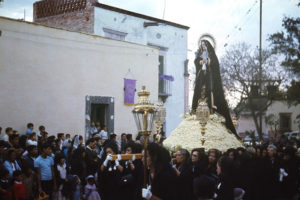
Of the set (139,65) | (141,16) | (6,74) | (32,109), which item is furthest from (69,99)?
(141,16)

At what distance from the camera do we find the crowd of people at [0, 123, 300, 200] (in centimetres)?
559

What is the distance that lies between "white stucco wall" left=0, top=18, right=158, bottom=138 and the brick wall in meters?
2.94

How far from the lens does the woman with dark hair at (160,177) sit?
5320 mm

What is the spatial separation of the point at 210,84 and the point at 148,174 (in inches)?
230

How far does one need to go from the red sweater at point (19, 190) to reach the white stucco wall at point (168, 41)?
12664mm

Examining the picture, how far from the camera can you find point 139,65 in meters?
19.2

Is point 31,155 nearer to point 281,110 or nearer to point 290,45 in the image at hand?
point 290,45

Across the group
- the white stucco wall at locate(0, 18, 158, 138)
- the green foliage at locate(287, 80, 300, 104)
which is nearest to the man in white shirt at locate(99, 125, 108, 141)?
the white stucco wall at locate(0, 18, 158, 138)

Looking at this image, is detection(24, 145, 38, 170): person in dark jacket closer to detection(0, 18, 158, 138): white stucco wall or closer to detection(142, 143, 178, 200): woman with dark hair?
detection(0, 18, 158, 138): white stucco wall

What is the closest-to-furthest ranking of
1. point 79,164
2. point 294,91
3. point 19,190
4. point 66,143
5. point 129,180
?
1. point 129,180
2. point 19,190
3. point 79,164
4. point 66,143
5. point 294,91

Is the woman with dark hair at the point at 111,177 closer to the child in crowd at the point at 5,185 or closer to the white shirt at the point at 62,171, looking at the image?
the child in crowd at the point at 5,185

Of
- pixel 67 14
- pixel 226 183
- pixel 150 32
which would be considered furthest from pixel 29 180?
pixel 150 32

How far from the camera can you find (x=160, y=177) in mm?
5375

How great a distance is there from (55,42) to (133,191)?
9.23m
